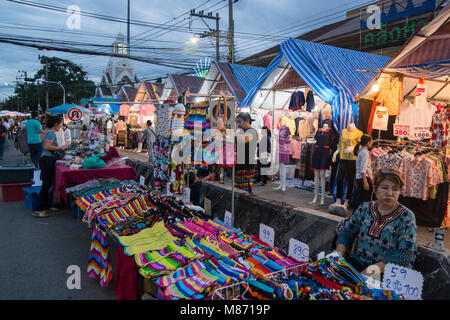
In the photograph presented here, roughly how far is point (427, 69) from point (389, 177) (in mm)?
3644

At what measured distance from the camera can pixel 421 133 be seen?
601 cm

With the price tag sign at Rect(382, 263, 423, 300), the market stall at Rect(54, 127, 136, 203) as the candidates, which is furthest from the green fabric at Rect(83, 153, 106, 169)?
the price tag sign at Rect(382, 263, 423, 300)

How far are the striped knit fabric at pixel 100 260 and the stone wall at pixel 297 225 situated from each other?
1.75 m

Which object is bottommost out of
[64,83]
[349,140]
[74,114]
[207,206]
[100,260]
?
[100,260]

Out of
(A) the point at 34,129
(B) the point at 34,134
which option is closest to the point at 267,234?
(A) the point at 34,129

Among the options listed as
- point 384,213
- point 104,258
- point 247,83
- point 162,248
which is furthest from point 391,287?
point 247,83

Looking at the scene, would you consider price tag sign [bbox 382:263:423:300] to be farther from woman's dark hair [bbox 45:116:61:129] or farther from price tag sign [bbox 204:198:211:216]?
woman's dark hair [bbox 45:116:61:129]

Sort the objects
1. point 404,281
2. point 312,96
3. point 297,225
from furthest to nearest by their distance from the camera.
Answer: point 312,96 < point 297,225 < point 404,281

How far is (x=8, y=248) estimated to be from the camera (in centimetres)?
466

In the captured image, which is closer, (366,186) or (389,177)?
(389,177)

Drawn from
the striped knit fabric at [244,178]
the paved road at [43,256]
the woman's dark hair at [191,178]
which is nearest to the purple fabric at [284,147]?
the striped knit fabric at [244,178]

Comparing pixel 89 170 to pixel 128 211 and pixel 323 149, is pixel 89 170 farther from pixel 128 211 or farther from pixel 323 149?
pixel 323 149

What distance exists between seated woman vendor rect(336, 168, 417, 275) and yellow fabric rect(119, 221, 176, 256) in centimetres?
160

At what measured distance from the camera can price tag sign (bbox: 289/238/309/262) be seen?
2.75 meters
